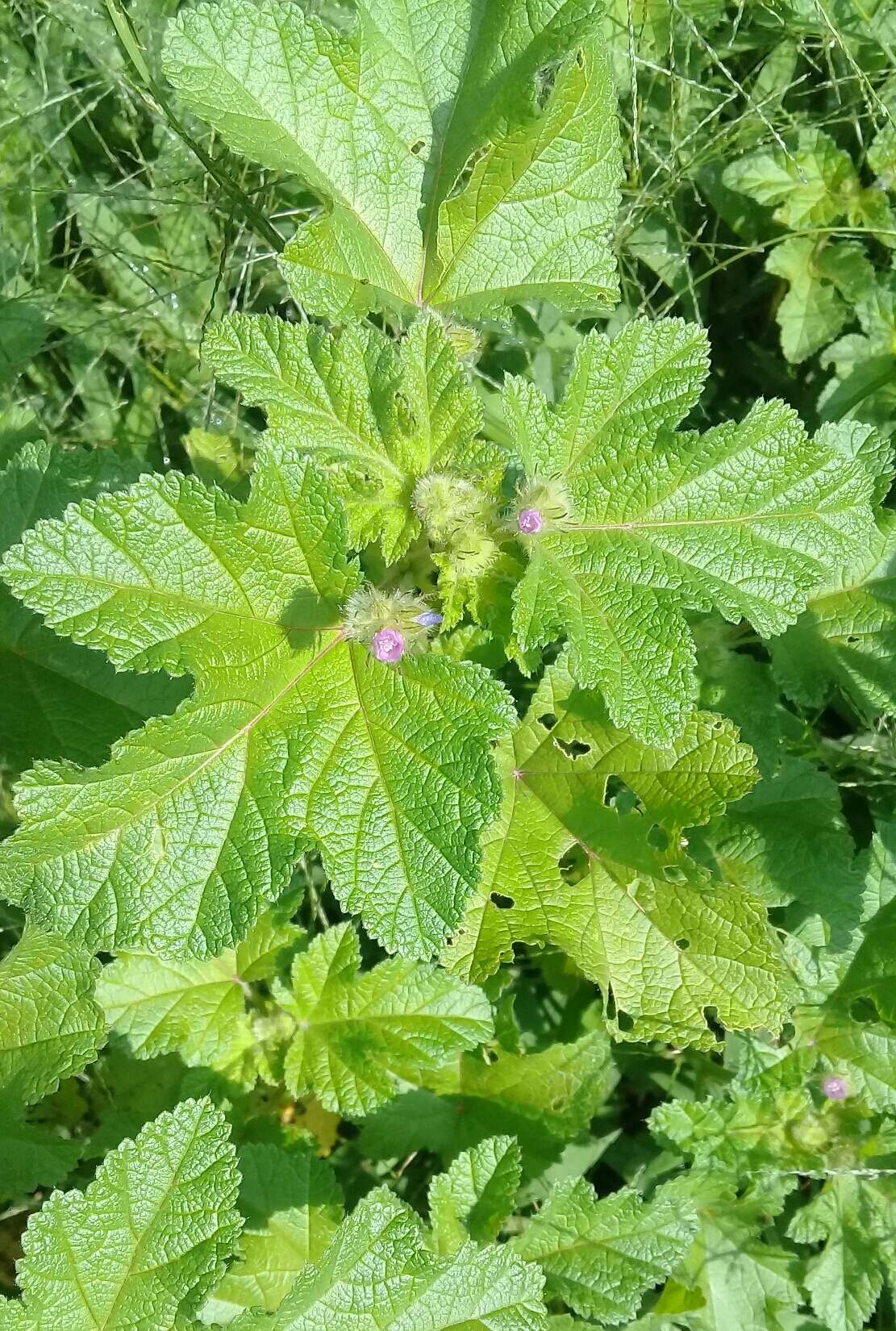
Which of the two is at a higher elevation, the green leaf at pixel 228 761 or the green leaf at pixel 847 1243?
the green leaf at pixel 228 761

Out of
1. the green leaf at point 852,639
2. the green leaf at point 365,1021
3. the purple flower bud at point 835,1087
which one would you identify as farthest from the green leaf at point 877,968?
the green leaf at point 365,1021

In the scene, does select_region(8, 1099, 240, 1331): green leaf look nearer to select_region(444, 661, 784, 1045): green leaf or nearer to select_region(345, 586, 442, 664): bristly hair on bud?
select_region(444, 661, 784, 1045): green leaf

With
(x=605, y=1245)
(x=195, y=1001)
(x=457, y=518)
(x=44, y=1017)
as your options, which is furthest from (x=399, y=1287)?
(x=457, y=518)

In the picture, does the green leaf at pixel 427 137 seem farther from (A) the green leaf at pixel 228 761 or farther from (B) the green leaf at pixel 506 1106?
(B) the green leaf at pixel 506 1106

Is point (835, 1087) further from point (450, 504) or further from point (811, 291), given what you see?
point (811, 291)

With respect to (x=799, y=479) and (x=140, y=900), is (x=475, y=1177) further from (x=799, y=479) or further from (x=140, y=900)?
(x=799, y=479)

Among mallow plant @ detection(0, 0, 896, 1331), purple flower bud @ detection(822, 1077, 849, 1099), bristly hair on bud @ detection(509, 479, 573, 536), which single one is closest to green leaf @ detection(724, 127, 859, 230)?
mallow plant @ detection(0, 0, 896, 1331)

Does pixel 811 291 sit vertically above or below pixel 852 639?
above
